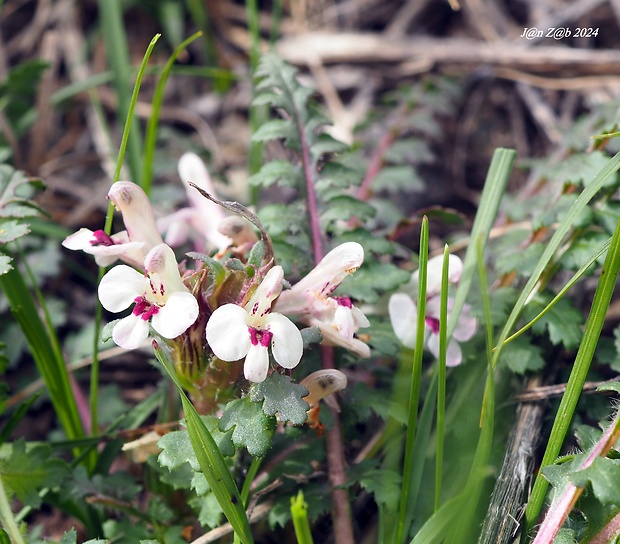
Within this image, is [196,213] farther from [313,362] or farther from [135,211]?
[313,362]

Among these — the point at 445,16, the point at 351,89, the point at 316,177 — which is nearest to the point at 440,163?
the point at 351,89

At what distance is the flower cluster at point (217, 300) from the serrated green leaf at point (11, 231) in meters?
0.16

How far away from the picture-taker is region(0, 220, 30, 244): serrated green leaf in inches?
61.4

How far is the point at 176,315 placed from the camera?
4.23ft

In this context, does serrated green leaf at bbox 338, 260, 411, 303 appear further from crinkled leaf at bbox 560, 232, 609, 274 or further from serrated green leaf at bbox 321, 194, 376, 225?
crinkled leaf at bbox 560, 232, 609, 274

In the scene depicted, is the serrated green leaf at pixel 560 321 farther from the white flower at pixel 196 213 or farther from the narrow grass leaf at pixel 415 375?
the white flower at pixel 196 213

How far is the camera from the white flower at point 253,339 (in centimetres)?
126

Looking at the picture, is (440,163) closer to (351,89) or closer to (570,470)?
(351,89)

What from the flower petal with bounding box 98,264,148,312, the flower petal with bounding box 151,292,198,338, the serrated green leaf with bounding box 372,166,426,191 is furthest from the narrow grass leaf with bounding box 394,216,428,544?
the serrated green leaf with bounding box 372,166,426,191

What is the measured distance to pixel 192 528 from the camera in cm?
168

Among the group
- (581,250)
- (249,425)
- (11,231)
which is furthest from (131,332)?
(581,250)

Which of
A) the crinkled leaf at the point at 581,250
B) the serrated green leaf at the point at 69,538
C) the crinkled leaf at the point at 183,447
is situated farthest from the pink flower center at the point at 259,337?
the crinkled leaf at the point at 581,250

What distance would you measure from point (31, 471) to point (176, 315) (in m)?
0.64

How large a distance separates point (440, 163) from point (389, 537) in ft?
6.67
